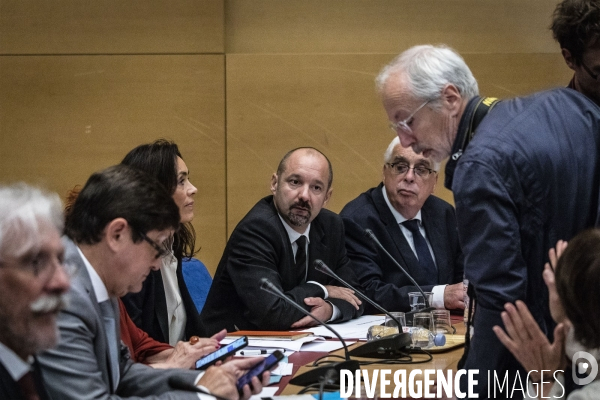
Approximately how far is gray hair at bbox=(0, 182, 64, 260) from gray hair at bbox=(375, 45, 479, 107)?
1.05 m

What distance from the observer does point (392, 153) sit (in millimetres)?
4250

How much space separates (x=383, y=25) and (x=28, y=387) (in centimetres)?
418

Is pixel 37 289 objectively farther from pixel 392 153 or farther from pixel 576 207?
pixel 392 153

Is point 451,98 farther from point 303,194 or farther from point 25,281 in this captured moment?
point 303,194

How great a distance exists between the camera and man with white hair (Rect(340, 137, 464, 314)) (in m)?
4.06

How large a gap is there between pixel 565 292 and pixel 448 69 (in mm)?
716

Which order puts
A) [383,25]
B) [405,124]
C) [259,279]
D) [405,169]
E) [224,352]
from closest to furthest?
[405,124] < [224,352] < [259,279] < [405,169] < [383,25]

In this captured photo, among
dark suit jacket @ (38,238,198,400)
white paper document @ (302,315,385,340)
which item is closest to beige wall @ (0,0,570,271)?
white paper document @ (302,315,385,340)

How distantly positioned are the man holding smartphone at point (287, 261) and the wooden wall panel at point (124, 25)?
1737mm

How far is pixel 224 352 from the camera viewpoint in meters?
2.41

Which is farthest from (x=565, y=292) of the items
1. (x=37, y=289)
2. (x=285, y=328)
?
(x=285, y=328)

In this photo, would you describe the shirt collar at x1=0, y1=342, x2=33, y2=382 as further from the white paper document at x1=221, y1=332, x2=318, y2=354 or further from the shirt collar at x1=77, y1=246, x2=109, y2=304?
the white paper document at x1=221, y1=332, x2=318, y2=354

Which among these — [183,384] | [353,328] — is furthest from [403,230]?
[183,384]

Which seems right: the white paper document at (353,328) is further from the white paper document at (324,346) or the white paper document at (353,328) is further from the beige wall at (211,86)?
the beige wall at (211,86)
